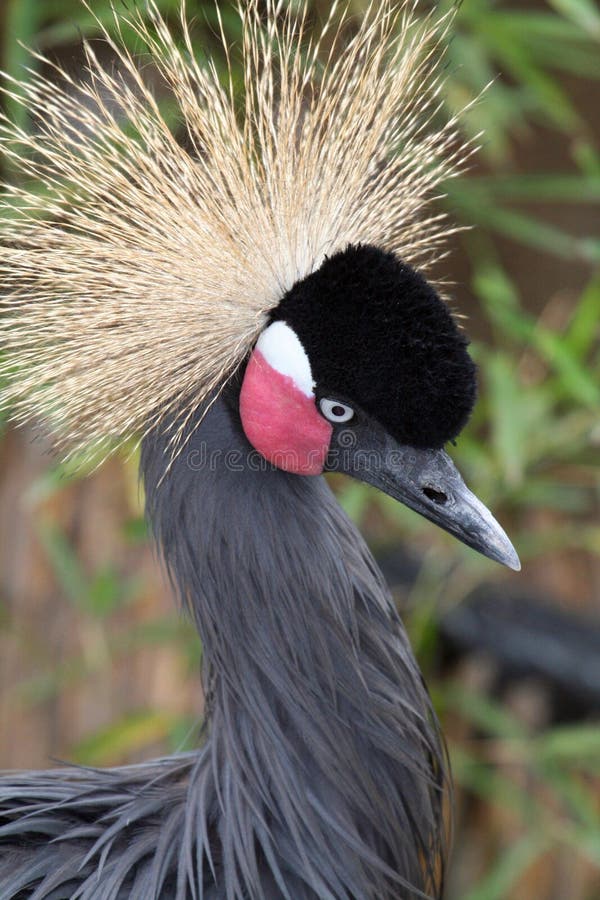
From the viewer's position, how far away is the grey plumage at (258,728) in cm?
104

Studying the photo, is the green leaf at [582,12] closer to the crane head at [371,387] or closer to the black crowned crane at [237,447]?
the black crowned crane at [237,447]

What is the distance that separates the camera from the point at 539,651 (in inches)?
88.4

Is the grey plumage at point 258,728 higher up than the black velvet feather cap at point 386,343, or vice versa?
the black velvet feather cap at point 386,343

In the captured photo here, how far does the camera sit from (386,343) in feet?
3.11

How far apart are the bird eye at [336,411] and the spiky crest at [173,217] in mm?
97

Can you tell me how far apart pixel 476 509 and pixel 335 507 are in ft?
0.52

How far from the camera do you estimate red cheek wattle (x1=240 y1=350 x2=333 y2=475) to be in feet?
3.34

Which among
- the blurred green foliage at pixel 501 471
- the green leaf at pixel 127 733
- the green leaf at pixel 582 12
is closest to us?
the green leaf at pixel 582 12

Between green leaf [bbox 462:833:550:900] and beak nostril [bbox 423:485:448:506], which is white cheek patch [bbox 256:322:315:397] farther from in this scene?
green leaf [bbox 462:833:550:900]

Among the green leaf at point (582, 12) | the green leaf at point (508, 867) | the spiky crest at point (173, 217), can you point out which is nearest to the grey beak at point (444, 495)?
the spiky crest at point (173, 217)

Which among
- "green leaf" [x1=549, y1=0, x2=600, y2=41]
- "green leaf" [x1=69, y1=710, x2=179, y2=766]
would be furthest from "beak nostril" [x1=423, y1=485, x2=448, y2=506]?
"green leaf" [x1=69, y1=710, x2=179, y2=766]

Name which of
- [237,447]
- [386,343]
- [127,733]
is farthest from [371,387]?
[127,733]

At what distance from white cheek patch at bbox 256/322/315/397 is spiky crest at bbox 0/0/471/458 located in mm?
26

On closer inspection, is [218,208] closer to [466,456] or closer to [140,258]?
[140,258]
